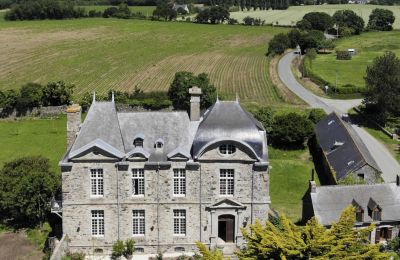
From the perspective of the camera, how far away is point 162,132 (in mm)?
38875

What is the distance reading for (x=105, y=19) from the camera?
191625 millimetres

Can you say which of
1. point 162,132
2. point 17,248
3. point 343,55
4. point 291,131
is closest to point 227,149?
point 162,132

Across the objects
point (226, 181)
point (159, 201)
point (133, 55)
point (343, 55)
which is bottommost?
point (159, 201)

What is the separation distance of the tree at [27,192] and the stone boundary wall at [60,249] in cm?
505

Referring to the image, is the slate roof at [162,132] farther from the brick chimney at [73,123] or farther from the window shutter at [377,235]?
the window shutter at [377,235]

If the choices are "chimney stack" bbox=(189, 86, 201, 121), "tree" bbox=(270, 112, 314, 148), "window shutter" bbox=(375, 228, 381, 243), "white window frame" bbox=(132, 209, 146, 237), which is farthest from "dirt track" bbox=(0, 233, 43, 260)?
"tree" bbox=(270, 112, 314, 148)

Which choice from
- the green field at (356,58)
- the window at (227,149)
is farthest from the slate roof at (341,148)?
the green field at (356,58)

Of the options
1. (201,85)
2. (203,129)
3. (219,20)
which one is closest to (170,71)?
(201,85)

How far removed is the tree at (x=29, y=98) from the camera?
76.9m

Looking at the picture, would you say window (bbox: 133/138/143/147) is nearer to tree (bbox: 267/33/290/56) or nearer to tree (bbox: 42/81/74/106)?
tree (bbox: 42/81/74/106)

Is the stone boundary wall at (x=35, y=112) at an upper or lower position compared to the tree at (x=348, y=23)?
lower

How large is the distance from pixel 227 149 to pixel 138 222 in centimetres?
823

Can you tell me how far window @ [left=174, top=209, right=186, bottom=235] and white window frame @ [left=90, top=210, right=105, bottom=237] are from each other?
5.16 metres

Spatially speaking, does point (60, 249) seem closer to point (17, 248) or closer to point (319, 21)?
point (17, 248)
